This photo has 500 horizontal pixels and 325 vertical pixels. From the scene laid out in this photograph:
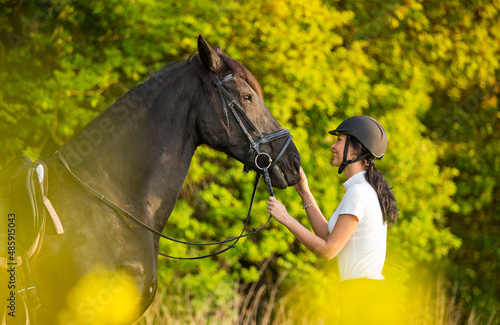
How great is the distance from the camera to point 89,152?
8.66 feet

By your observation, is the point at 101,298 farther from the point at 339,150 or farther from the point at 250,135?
the point at 339,150

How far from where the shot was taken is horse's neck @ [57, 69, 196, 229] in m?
2.62

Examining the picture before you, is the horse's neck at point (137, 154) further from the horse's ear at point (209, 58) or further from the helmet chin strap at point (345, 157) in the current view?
the helmet chin strap at point (345, 157)

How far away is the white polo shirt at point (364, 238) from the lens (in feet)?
8.63

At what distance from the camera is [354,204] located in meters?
2.58

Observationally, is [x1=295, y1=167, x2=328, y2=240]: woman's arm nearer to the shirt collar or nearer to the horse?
the horse

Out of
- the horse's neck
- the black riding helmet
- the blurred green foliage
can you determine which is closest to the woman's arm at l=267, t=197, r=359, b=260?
the black riding helmet

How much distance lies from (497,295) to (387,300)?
9.90m

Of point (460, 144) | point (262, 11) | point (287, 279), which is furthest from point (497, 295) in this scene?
point (262, 11)

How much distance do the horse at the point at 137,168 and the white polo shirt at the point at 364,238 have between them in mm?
437

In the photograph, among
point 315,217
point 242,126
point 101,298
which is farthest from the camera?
point 315,217

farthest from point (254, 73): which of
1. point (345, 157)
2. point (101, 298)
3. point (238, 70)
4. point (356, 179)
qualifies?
point (101, 298)

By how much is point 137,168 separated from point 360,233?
4.47ft

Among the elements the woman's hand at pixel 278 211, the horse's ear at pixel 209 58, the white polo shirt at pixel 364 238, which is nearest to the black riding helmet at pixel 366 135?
the white polo shirt at pixel 364 238
